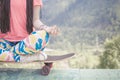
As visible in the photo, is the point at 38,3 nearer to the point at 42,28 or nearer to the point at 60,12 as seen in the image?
the point at 42,28

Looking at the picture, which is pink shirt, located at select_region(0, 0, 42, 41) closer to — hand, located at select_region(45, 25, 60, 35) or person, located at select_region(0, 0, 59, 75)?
person, located at select_region(0, 0, 59, 75)

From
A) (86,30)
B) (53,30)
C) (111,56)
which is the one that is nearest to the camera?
(53,30)

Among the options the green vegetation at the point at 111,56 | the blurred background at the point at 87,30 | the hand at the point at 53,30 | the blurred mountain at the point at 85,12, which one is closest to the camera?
the hand at the point at 53,30

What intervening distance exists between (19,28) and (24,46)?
13cm

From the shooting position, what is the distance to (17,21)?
6.29 feet

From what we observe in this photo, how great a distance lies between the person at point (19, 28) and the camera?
188 centimetres

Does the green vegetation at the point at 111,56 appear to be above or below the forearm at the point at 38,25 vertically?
below

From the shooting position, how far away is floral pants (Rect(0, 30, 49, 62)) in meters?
1.81

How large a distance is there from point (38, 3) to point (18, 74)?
0.42m

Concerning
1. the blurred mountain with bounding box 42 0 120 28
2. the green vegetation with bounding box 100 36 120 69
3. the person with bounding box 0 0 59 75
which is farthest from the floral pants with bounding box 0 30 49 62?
the blurred mountain with bounding box 42 0 120 28

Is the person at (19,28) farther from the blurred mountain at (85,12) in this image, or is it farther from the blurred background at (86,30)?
the blurred mountain at (85,12)

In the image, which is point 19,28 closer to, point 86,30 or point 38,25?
point 38,25

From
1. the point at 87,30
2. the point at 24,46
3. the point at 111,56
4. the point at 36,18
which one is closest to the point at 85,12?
the point at 87,30

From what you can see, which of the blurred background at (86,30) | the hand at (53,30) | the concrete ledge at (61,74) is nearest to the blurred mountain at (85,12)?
the blurred background at (86,30)
